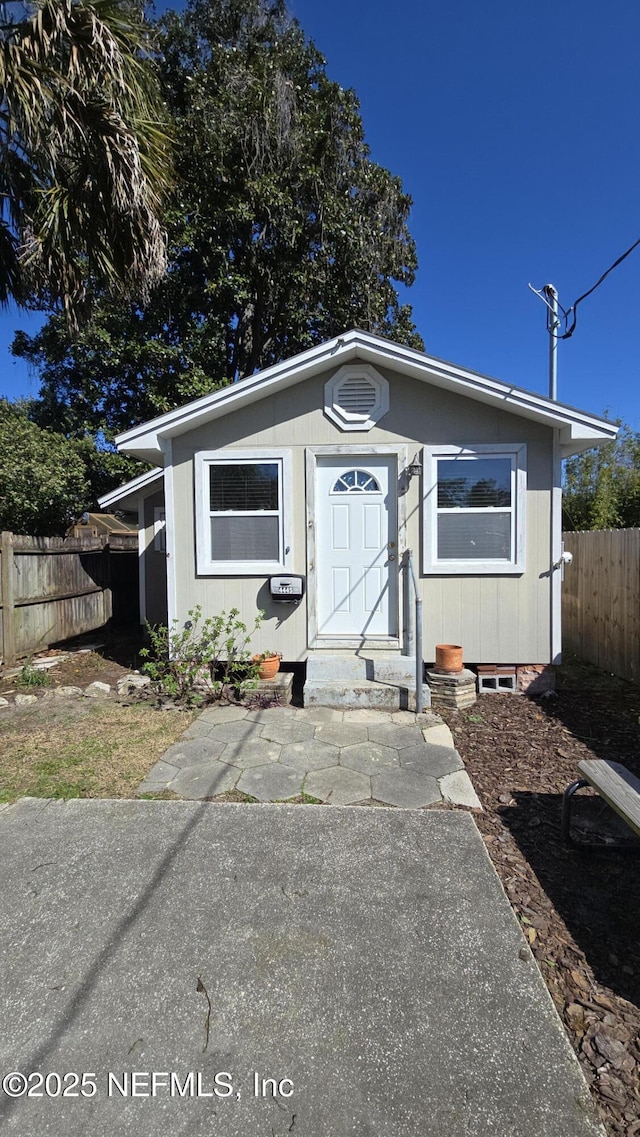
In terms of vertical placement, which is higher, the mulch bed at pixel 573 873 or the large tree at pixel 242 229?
the large tree at pixel 242 229

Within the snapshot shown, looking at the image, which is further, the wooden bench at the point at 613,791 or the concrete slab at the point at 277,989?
the wooden bench at the point at 613,791

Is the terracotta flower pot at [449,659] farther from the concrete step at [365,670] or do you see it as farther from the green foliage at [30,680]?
the green foliage at [30,680]

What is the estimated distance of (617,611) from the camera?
6270 millimetres

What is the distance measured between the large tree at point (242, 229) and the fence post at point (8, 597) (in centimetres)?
633

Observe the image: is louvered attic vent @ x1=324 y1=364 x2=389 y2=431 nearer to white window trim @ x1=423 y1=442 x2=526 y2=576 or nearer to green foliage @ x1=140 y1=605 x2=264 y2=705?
white window trim @ x1=423 y1=442 x2=526 y2=576

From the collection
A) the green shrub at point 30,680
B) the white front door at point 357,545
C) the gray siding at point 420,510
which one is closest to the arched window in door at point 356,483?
the white front door at point 357,545

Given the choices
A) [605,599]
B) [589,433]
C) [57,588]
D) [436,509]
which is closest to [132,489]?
[57,588]

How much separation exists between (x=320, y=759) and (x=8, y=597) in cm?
522

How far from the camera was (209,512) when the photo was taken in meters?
5.89

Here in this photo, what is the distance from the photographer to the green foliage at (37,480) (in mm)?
9719

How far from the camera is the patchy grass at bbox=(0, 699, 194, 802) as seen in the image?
3521 mm

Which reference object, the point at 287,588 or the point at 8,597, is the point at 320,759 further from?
the point at 8,597

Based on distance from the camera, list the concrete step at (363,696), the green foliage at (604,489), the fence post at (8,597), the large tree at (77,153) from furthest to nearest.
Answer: the green foliage at (604,489) → the fence post at (8,597) → the concrete step at (363,696) → the large tree at (77,153)

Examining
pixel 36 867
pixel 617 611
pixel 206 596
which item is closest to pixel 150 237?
pixel 206 596
